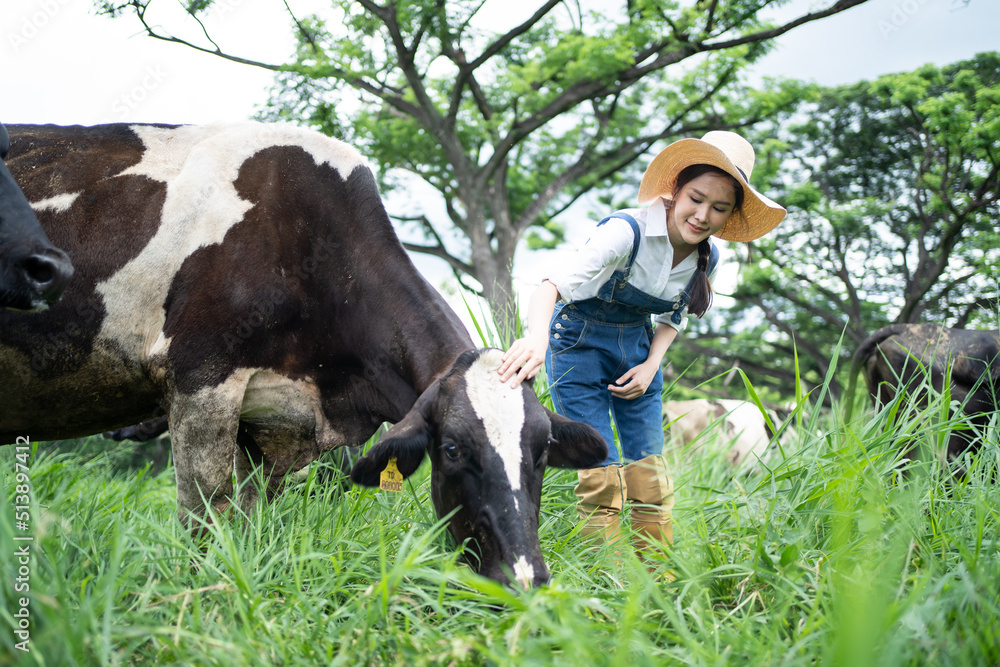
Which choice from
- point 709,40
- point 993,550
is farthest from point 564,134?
point 993,550

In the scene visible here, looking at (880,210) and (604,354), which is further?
(880,210)

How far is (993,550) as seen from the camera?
2100mm

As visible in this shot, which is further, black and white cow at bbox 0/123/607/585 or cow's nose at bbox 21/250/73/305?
black and white cow at bbox 0/123/607/585

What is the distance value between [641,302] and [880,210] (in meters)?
14.1

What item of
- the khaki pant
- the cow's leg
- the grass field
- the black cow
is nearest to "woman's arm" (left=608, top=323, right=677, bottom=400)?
the khaki pant

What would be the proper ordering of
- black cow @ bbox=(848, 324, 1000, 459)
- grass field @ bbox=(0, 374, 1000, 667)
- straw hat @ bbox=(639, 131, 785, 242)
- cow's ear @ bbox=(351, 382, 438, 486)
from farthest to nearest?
1. black cow @ bbox=(848, 324, 1000, 459)
2. straw hat @ bbox=(639, 131, 785, 242)
3. cow's ear @ bbox=(351, 382, 438, 486)
4. grass field @ bbox=(0, 374, 1000, 667)

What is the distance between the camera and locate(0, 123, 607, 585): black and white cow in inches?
97.3

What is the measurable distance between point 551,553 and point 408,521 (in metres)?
0.59

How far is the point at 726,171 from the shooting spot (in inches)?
113

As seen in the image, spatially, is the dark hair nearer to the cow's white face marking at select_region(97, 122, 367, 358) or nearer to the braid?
the braid

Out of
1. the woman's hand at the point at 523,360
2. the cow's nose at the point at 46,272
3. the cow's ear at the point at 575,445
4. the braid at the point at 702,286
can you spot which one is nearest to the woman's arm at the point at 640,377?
the braid at the point at 702,286

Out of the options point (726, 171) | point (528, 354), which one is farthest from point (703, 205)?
point (528, 354)

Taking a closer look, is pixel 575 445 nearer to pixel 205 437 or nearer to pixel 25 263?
pixel 205 437

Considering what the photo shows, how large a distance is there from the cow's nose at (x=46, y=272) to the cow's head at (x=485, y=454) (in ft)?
3.54
